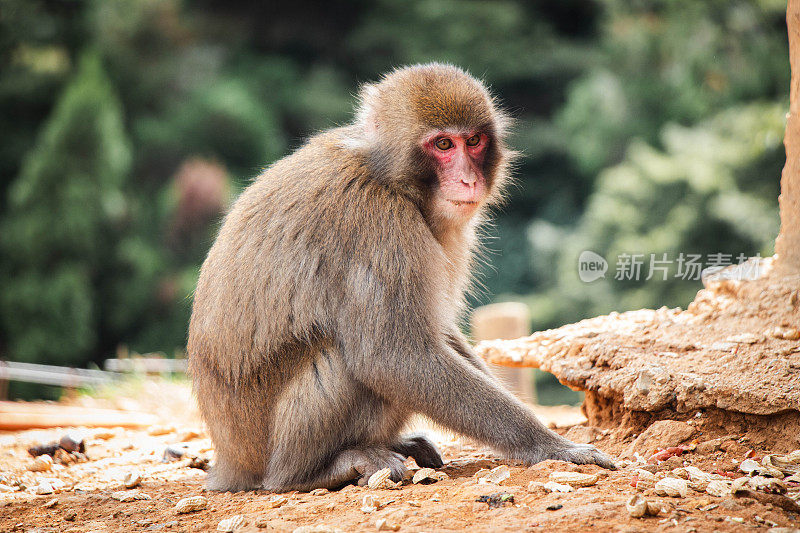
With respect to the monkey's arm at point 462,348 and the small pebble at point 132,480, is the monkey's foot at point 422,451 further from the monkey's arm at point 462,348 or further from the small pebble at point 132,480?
the small pebble at point 132,480

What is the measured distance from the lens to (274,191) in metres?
3.99

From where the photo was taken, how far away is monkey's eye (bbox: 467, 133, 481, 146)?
402cm

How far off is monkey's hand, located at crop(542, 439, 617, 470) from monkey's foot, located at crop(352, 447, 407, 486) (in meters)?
0.67

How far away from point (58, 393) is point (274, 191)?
433 inches

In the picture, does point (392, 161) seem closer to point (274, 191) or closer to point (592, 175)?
point (274, 191)

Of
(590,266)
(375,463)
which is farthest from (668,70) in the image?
(375,463)

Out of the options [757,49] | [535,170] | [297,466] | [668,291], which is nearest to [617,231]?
[668,291]

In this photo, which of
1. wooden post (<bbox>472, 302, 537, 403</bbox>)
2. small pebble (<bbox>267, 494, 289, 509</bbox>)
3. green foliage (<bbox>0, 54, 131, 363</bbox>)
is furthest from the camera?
green foliage (<bbox>0, 54, 131, 363</bbox>)

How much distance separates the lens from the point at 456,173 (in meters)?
3.88

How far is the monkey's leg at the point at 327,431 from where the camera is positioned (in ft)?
12.0

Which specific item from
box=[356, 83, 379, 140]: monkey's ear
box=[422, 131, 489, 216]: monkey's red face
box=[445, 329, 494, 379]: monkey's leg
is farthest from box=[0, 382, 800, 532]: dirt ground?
box=[356, 83, 379, 140]: monkey's ear

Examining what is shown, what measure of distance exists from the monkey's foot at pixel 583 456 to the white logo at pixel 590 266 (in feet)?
31.5

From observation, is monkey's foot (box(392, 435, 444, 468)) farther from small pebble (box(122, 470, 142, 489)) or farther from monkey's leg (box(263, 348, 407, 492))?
small pebble (box(122, 470, 142, 489))

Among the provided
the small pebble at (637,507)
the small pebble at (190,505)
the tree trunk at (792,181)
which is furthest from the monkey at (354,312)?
the tree trunk at (792,181)
